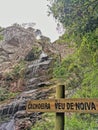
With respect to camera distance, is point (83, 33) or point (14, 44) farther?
point (14, 44)

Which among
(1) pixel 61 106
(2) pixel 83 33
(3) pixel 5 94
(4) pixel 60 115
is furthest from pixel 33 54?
(1) pixel 61 106

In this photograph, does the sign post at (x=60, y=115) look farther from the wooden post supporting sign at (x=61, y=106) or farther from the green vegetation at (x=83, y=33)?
the green vegetation at (x=83, y=33)

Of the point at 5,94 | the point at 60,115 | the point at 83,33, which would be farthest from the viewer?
the point at 5,94

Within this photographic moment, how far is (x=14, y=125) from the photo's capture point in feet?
49.5

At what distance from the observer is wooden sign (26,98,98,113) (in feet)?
15.6

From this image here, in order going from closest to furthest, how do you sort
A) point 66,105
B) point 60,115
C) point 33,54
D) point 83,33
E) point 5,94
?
point 66,105
point 60,115
point 83,33
point 5,94
point 33,54

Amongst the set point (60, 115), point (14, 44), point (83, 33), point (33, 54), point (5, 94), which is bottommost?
point (60, 115)

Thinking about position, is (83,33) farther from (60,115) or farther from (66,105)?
(66,105)

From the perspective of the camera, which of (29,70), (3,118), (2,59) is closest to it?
(3,118)

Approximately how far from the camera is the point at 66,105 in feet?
16.4

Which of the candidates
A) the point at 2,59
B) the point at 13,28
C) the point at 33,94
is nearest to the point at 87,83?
the point at 33,94

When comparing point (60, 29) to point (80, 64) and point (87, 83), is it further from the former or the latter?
point (87, 83)

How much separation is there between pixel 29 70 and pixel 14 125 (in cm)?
700

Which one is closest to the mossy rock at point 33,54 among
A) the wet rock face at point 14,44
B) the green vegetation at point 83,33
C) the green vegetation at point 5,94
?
the wet rock face at point 14,44
